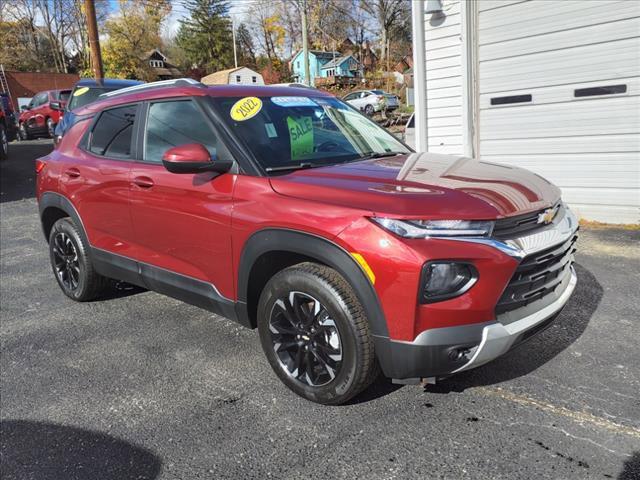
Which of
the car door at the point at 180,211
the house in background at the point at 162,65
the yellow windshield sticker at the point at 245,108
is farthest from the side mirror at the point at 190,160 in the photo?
the house in background at the point at 162,65

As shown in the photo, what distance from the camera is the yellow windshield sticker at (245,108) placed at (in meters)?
3.33

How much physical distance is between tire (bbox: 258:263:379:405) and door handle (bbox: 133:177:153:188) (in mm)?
1265

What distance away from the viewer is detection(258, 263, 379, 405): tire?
8.45ft

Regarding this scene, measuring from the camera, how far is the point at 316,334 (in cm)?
277

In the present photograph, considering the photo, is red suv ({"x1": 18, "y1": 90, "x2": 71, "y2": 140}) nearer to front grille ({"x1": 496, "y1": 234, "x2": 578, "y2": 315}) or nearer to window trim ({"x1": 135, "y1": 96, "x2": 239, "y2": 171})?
window trim ({"x1": 135, "y1": 96, "x2": 239, "y2": 171})

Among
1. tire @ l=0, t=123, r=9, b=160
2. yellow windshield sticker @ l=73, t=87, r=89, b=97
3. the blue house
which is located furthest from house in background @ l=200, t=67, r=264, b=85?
yellow windshield sticker @ l=73, t=87, r=89, b=97

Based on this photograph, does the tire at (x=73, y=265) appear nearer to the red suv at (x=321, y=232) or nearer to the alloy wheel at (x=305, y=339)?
the red suv at (x=321, y=232)

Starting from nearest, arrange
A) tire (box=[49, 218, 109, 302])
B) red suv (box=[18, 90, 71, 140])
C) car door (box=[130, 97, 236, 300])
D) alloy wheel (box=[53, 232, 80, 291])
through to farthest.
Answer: car door (box=[130, 97, 236, 300])
tire (box=[49, 218, 109, 302])
alloy wheel (box=[53, 232, 80, 291])
red suv (box=[18, 90, 71, 140])

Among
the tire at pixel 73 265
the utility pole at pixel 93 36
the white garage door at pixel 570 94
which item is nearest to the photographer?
the tire at pixel 73 265

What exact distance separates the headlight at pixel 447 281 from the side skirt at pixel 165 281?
4.32ft

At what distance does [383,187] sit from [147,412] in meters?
1.81

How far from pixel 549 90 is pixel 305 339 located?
221 inches

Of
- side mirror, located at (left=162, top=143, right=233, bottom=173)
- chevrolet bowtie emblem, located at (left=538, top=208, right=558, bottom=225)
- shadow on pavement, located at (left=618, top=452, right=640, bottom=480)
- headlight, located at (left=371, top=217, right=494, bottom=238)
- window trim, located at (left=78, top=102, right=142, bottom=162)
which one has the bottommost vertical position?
shadow on pavement, located at (left=618, top=452, right=640, bottom=480)

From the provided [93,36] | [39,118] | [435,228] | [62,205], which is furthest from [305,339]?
[39,118]
